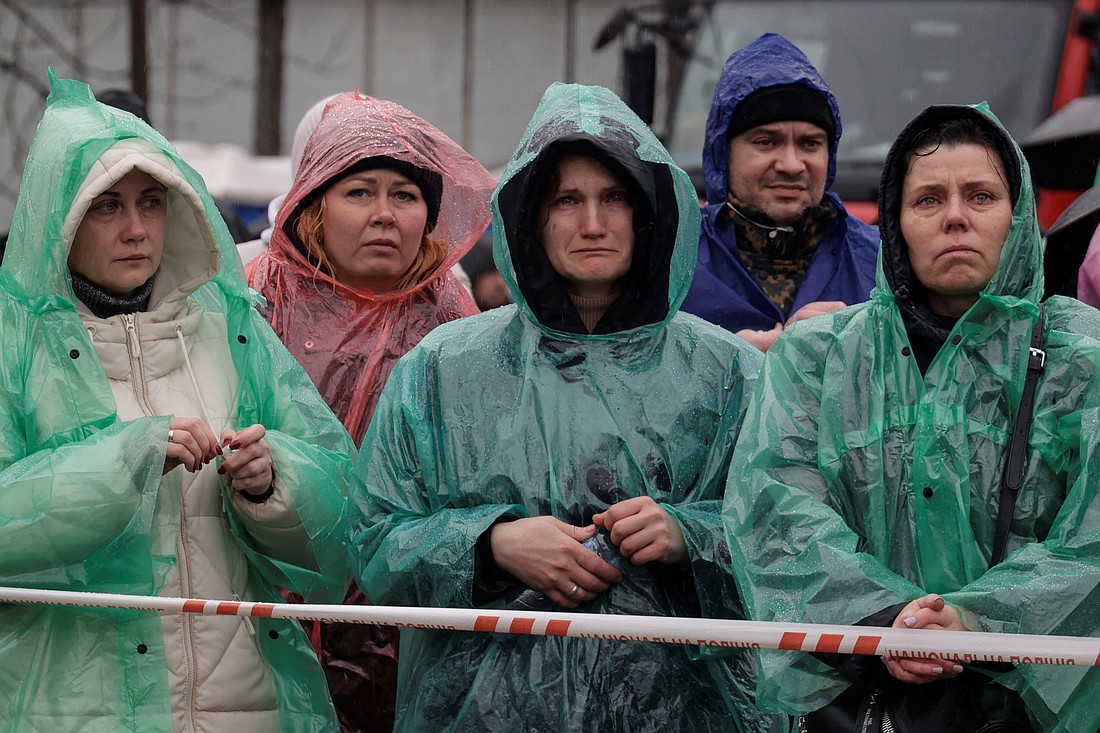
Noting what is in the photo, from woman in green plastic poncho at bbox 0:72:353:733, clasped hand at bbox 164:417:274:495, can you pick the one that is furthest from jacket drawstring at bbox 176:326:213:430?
clasped hand at bbox 164:417:274:495

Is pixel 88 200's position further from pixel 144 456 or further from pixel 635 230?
pixel 635 230

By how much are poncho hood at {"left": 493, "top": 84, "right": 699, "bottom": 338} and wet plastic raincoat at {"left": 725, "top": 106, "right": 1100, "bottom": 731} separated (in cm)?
39

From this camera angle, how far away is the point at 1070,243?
4938 millimetres

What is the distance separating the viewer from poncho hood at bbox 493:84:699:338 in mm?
3348

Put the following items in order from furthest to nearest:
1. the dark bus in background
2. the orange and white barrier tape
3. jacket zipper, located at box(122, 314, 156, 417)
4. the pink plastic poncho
Result: the dark bus in background, the pink plastic poncho, jacket zipper, located at box(122, 314, 156, 417), the orange and white barrier tape

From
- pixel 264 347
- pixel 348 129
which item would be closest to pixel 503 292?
pixel 348 129

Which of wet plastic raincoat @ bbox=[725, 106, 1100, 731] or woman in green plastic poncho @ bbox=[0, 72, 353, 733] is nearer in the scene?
wet plastic raincoat @ bbox=[725, 106, 1100, 731]

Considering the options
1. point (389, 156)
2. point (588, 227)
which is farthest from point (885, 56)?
point (588, 227)

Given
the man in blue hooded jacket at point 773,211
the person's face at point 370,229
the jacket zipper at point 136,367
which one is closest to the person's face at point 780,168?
the man in blue hooded jacket at point 773,211

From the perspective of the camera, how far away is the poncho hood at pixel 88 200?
338cm

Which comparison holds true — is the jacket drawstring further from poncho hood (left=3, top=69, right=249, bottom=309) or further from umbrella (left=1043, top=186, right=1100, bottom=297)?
umbrella (left=1043, top=186, right=1100, bottom=297)

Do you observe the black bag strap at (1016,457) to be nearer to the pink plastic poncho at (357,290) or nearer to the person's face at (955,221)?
the person's face at (955,221)

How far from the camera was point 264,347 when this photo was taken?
3.66 meters

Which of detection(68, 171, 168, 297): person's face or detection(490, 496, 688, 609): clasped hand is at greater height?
detection(68, 171, 168, 297): person's face
